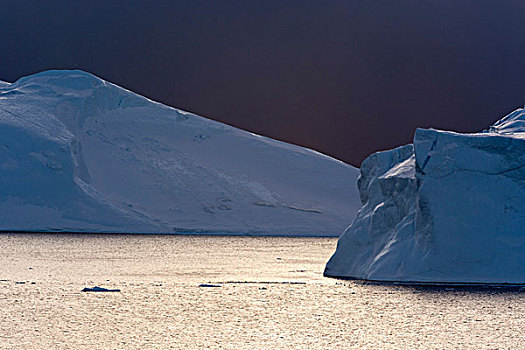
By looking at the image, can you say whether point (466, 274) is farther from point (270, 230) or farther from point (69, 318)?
point (270, 230)

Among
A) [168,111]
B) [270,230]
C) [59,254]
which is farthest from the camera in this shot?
[168,111]

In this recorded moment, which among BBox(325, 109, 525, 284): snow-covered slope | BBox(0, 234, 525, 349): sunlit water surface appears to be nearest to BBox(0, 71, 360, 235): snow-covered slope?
BBox(0, 234, 525, 349): sunlit water surface

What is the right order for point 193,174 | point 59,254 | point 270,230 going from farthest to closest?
point 193,174 → point 270,230 → point 59,254

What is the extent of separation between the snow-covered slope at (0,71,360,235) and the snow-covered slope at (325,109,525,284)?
127 feet

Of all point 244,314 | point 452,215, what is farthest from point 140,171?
point 244,314

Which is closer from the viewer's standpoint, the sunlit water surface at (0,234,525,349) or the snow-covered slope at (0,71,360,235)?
the sunlit water surface at (0,234,525,349)

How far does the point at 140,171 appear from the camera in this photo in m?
65.8

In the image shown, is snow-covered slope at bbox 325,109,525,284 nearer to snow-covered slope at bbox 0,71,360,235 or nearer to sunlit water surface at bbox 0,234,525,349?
sunlit water surface at bbox 0,234,525,349

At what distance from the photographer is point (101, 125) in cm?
6912

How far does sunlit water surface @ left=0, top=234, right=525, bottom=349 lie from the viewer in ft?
41.3

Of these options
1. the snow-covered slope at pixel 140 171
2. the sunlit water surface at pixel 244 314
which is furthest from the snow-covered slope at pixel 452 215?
the snow-covered slope at pixel 140 171

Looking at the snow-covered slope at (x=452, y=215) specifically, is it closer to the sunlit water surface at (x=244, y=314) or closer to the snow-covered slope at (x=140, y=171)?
the sunlit water surface at (x=244, y=314)

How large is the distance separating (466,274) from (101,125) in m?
54.7

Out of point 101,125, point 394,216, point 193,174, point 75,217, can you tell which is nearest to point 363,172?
point 394,216
